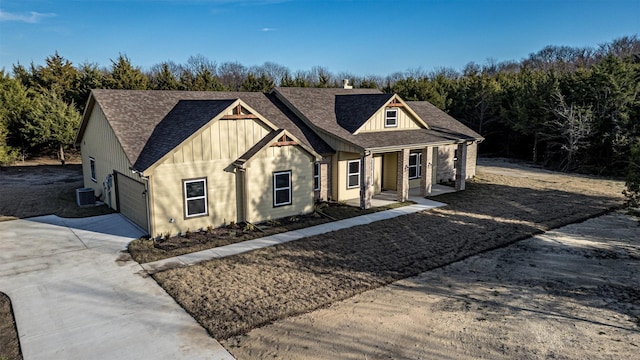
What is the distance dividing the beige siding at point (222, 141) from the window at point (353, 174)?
5025 mm

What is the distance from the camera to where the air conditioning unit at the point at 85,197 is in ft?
58.0

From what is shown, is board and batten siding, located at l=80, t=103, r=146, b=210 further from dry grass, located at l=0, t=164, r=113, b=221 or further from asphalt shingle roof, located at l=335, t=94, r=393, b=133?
asphalt shingle roof, located at l=335, t=94, r=393, b=133

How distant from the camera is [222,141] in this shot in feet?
48.8

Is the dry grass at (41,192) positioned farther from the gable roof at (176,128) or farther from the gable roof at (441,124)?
the gable roof at (441,124)

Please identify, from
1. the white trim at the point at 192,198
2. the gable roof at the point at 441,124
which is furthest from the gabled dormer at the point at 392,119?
the white trim at the point at 192,198

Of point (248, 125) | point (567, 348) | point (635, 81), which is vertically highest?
point (635, 81)

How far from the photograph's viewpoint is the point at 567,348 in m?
7.87

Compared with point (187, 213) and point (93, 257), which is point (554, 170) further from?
point (93, 257)

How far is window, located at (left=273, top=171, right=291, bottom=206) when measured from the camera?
634 inches

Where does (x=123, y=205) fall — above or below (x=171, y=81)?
below

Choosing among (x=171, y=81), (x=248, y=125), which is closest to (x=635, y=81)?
(x=248, y=125)

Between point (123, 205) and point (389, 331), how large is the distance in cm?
1220

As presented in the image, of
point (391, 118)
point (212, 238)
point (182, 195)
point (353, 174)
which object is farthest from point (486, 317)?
point (391, 118)

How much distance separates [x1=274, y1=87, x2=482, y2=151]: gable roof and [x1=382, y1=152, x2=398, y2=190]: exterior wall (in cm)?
137
